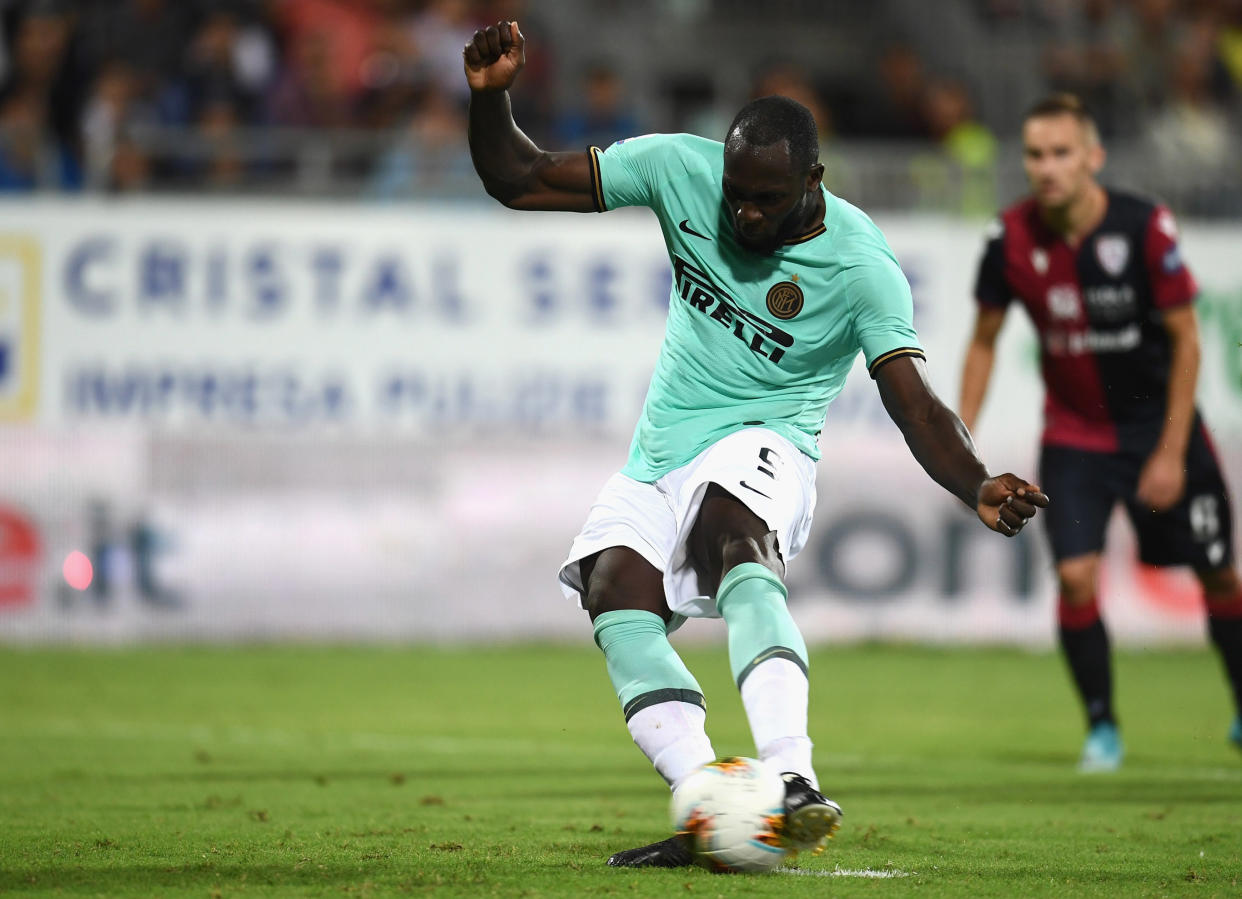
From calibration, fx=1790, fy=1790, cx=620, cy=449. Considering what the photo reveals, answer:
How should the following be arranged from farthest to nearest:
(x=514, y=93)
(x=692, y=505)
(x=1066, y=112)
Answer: (x=514, y=93) → (x=1066, y=112) → (x=692, y=505)

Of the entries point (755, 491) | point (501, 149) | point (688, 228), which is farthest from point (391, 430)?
point (755, 491)

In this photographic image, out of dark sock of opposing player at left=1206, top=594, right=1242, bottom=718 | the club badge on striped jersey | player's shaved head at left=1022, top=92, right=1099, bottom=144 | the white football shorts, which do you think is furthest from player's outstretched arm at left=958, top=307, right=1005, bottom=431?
the white football shorts

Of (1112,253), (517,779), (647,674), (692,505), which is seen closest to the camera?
(647,674)

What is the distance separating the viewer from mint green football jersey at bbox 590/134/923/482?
490 centimetres

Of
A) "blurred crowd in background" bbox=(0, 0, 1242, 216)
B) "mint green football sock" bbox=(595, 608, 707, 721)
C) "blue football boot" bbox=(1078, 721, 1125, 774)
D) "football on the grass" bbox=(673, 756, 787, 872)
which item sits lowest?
"blue football boot" bbox=(1078, 721, 1125, 774)

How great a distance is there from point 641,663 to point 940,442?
38.8 inches

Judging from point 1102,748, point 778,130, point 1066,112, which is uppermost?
point 1066,112

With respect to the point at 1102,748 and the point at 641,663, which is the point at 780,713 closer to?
the point at 641,663

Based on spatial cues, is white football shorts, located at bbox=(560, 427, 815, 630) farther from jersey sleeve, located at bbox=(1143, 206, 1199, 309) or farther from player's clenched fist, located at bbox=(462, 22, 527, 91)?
jersey sleeve, located at bbox=(1143, 206, 1199, 309)

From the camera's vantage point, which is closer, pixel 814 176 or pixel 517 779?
pixel 814 176

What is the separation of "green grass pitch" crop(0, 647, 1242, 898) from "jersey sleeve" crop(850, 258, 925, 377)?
137 cm

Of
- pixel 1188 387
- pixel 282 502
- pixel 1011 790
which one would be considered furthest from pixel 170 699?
pixel 1188 387

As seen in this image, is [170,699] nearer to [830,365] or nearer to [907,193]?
[830,365]

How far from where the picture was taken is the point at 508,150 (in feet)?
16.7
